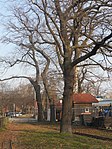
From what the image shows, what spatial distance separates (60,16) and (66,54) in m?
2.99

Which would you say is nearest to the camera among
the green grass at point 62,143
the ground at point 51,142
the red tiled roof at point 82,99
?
the green grass at point 62,143

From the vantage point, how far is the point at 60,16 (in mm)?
23531

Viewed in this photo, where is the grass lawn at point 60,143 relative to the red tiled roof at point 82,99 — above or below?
below

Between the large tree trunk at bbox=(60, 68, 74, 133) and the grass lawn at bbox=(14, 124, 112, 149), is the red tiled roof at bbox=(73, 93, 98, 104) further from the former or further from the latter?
the grass lawn at bbox=(14, 124, 112, 149)

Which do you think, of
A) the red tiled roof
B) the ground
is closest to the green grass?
the ground

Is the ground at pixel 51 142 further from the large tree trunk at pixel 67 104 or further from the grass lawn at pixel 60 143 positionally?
the large tree trunk at pixel 67 104

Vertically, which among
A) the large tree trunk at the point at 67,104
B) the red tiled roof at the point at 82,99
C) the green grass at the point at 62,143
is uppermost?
the red tiled roof at the point at 82,99

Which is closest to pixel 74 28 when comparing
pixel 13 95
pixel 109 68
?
pixel 109 68

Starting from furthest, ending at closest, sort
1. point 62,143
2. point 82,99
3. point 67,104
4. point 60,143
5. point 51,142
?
point 82,99 → point 67,104 → point 51,142 → point 62,143 → point 60,143

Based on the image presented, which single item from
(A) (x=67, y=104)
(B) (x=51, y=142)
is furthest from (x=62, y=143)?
(A) (x=67, y=104)

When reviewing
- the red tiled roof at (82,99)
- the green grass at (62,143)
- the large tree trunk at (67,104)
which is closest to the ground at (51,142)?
the green grass at (62,143)

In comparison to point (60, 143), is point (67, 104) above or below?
above

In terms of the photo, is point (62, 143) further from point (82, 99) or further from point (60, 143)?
point (82, 99)

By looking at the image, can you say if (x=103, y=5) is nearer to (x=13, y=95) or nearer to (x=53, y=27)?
(x=53, y=27)
